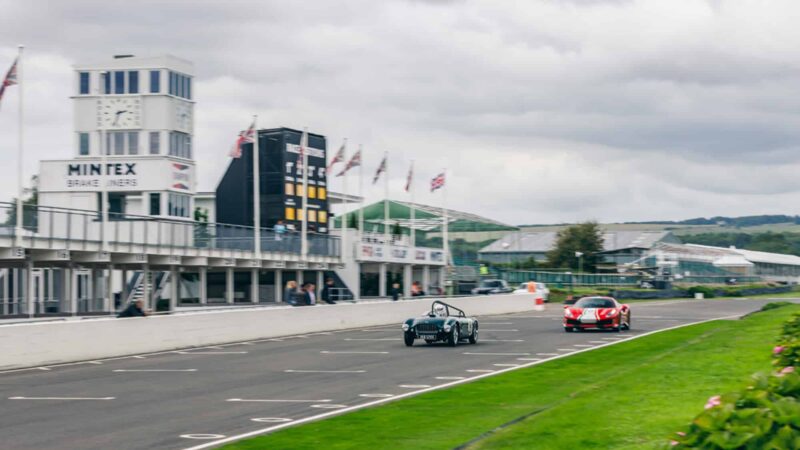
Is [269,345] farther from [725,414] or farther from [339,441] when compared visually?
[725,414]

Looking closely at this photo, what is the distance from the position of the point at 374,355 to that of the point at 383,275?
152 feet

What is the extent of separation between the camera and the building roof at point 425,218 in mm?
92438

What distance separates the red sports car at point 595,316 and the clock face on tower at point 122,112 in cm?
4153

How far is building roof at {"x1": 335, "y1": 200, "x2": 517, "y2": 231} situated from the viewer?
303ft

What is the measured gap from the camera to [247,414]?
16.2 meters

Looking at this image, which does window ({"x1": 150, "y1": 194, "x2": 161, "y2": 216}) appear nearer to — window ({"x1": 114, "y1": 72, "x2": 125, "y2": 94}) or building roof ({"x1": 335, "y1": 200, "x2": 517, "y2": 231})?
window ({"x1": 114, "y1": 72, "x2": 125, "y2": 94})

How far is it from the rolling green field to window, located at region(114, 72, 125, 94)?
55.6m

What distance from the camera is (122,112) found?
2872 inches

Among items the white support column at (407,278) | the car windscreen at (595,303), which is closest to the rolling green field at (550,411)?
the car windscreen at (595,303)

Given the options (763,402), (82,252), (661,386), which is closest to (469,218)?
(82,252)

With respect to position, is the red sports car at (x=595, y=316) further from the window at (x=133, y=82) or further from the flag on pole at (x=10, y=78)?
the window at (x=133, y=82)

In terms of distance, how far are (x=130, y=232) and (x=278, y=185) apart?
96.1 ft

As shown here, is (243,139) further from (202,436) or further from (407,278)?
(202,436)

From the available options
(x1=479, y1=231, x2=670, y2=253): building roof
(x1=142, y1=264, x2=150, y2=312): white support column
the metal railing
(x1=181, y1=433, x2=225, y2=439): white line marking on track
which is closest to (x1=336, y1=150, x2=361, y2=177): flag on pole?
the metal railing
